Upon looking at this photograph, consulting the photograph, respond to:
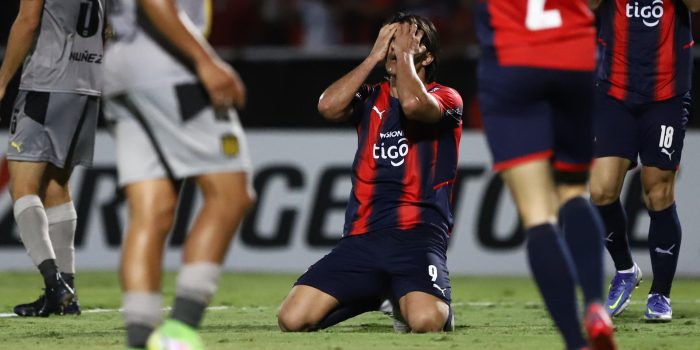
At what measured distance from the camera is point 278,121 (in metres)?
13.1

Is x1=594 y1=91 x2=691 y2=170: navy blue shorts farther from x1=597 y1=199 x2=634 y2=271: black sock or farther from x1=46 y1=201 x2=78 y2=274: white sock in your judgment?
x1=46 y1=201 x2=78 y2=274: white sock

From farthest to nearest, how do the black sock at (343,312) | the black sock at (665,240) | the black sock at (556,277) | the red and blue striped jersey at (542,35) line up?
the black sock at (665,240) < the black sock at (343,312) < the red and blue striped jersey at (542,35) < the black sock at (556,277)

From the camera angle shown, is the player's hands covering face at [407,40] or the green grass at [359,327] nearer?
the green grass at [359,327]

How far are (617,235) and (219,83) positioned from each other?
376 centimetres

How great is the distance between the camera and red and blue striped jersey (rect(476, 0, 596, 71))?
462 cm

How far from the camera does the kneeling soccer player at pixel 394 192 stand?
647 centimetres

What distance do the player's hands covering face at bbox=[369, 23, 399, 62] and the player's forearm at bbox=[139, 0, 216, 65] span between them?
7.53 ft

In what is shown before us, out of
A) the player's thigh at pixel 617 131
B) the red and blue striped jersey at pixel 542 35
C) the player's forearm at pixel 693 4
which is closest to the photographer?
the red and blue striped jersey at pixel 542 35

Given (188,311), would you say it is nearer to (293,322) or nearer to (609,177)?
(293,322)

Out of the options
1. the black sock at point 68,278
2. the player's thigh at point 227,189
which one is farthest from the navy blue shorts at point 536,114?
the black sock at point 68,278

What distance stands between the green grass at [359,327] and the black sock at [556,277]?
48.8 inches

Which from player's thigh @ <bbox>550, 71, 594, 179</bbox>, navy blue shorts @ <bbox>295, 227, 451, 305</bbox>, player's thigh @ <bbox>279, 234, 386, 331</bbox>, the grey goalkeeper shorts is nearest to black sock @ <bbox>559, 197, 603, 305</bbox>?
player's thigh @ <bbox>550, 71, 594, 179</bbox>

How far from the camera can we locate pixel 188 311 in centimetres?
428

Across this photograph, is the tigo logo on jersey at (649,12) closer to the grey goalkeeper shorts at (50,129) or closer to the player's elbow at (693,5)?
the player's elbow at (693,5)
